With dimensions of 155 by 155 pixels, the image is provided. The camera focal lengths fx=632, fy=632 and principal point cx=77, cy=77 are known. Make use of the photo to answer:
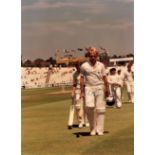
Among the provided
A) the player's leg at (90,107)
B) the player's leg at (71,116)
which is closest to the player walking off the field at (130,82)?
the player's leg at (90,107)

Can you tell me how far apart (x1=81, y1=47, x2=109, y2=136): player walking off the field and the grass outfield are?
0.07 m

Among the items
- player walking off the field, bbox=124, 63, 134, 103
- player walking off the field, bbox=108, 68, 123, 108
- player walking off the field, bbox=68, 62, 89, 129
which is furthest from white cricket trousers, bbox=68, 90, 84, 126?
player walking off the field, bbox=124, 63, 134, 103

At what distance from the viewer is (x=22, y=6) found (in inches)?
258

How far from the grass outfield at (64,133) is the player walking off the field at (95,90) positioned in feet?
0.24

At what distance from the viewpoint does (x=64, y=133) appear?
21.6 feet

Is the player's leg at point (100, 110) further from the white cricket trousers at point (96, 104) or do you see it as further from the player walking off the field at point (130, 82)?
the player walking off the field at point (130, 82)

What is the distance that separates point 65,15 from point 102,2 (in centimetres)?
40

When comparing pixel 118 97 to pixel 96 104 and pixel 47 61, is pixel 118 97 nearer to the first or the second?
pixel 96 104

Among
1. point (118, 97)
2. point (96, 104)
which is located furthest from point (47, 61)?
point (118, 97)

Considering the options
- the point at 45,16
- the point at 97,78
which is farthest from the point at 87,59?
the point at 45,16

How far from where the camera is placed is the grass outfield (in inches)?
256

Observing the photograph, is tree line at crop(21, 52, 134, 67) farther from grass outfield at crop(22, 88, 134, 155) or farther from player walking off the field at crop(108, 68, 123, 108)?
grass outfield at crop(22, 88, 134, 155)

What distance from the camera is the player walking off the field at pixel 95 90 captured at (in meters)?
6.54
